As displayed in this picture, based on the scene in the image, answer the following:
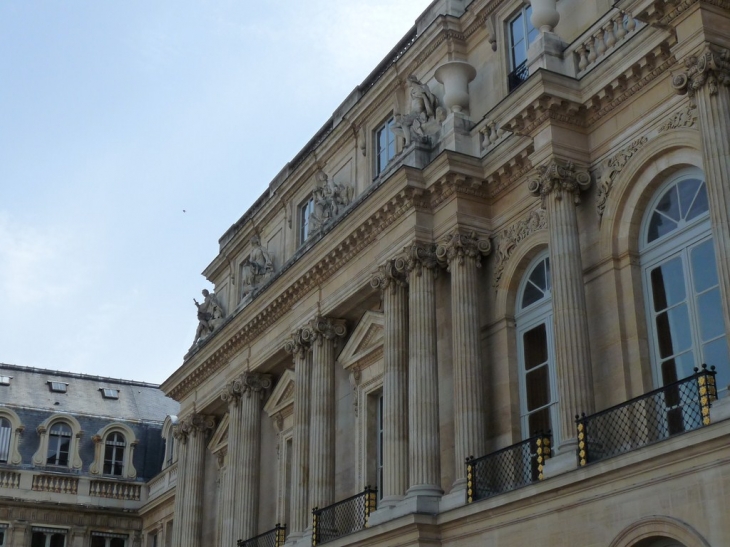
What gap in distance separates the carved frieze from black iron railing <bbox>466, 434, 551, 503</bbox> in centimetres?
322

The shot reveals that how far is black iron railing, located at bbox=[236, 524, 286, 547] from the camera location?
2312 cm

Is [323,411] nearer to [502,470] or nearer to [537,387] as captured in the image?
[537,387]

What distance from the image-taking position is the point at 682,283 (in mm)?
15055

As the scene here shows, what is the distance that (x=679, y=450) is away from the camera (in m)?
12.7

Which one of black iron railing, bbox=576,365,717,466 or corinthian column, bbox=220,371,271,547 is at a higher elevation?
corinthian column, bbox=220,371,271,547

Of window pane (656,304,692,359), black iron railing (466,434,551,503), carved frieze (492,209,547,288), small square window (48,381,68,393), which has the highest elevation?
small square window (48,381,68,393)

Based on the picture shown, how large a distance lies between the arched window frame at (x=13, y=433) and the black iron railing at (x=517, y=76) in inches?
1026

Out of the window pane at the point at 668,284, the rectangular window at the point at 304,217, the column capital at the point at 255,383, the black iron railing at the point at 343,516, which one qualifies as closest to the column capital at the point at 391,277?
the black iron railing at the point at 343,516

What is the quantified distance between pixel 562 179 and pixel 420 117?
5131 millimetres

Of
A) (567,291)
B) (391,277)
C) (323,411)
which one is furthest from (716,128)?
(323,411)

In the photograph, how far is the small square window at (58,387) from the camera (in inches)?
1651

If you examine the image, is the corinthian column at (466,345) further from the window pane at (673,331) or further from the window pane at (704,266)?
the window pane at (704,266)

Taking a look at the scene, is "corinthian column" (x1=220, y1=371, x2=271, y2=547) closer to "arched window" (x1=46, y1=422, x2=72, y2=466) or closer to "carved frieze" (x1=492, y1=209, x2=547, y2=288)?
"carved frieze" (x1=492, y1=209, x2=547, y2=288)

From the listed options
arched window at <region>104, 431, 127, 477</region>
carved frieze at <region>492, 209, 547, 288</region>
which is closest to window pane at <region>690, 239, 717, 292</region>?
carved frieze at <region>492, 209, 547, 288</region>
